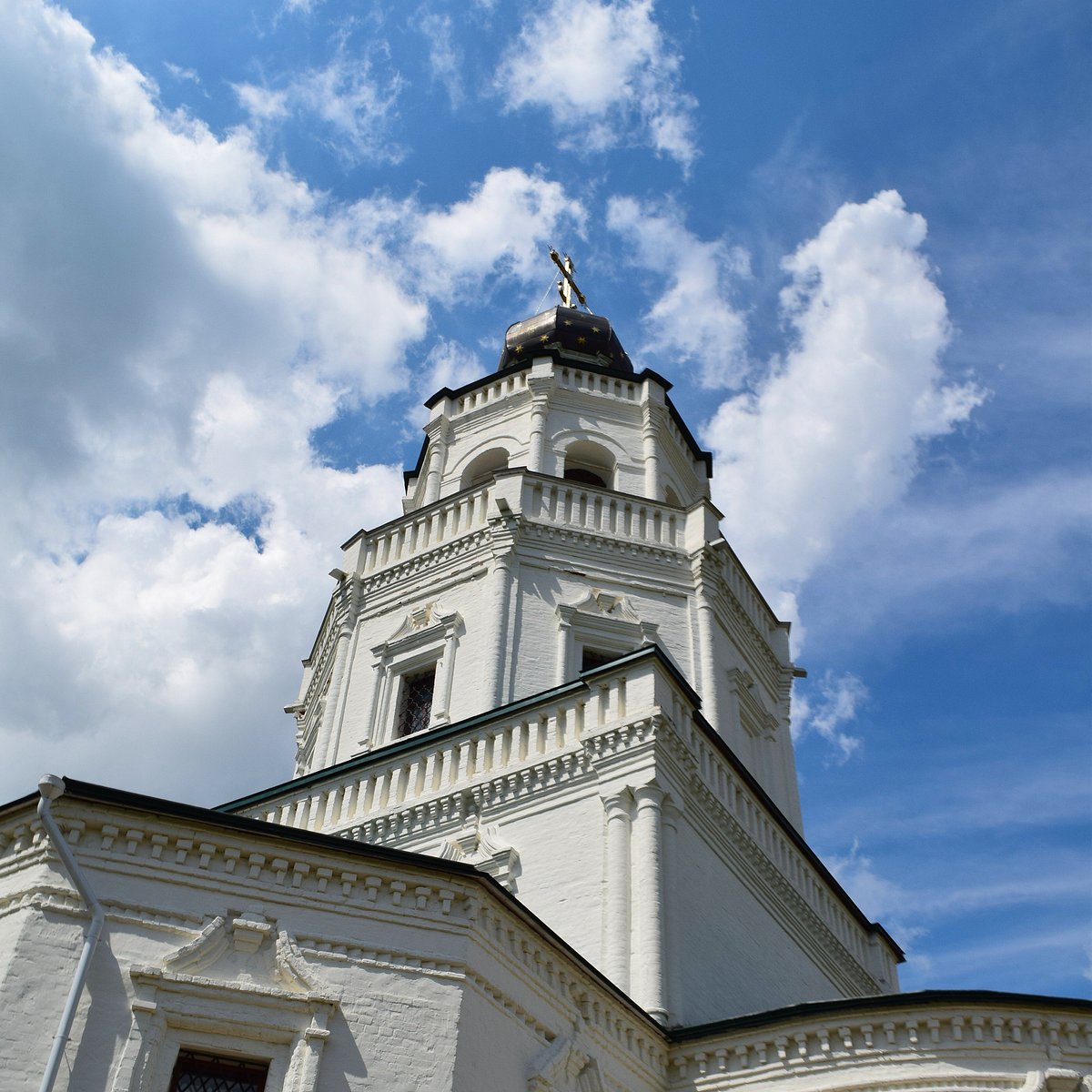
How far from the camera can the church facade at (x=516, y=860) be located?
1022 centimetres

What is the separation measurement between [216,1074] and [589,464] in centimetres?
1765

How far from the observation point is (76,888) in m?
10.3

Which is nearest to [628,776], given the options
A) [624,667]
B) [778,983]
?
[624,667]

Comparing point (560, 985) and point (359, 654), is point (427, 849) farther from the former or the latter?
point (359, 654)

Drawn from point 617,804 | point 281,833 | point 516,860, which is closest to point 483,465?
point 516,860

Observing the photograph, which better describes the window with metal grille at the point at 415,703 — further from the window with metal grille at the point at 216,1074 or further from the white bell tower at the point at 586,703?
the window with metal grille at the point at 216,1074

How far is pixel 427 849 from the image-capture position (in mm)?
16500

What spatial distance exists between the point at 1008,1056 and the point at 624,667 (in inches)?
261

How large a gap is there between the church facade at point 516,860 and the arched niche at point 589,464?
0.11m

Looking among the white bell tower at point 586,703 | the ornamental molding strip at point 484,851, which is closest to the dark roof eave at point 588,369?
the white bell tower at point 586,703

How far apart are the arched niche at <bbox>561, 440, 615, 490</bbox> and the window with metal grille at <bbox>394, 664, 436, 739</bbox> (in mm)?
5860

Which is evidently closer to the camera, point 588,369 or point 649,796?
point 649,796

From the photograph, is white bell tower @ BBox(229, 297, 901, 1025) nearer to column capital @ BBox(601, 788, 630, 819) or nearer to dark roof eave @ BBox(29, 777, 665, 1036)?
column capital @ BBox(601, 788, 630, 819)

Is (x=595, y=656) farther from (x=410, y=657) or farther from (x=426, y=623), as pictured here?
(x=410, y=657)
